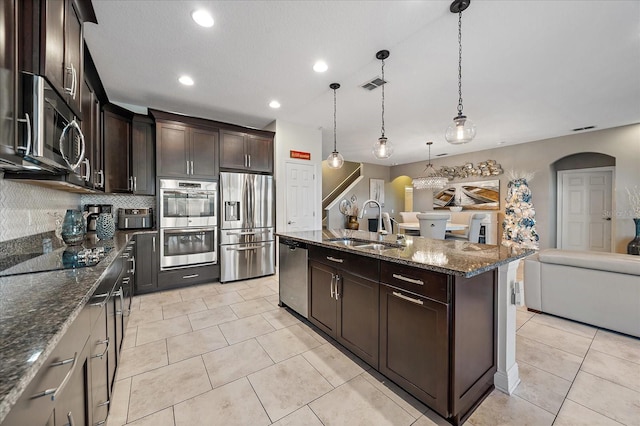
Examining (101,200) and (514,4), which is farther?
(101,200)

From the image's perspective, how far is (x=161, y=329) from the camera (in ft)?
8.76

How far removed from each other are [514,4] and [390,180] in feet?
27.0

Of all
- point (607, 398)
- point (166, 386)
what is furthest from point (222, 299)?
point (607, 398)

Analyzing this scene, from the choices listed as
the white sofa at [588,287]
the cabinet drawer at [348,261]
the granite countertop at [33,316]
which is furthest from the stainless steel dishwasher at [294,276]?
the white sofa at [588,287]

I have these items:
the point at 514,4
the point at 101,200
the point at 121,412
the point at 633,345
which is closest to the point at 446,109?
the point at 514,4

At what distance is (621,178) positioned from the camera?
5.23m

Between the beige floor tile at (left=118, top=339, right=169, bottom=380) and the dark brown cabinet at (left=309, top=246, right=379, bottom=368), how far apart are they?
1.33 metres

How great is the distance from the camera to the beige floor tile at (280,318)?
2795 mm

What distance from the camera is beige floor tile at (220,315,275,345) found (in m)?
2.52

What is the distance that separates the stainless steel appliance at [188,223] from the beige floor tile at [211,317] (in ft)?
3.73

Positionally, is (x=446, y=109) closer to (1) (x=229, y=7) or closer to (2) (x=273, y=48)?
(2) (x=273, y=48)

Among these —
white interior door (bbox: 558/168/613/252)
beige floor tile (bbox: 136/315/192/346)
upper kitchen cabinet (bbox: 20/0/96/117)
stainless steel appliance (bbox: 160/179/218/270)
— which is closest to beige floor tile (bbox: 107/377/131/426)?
beige floor tile (bbox: 136/315/192/346)

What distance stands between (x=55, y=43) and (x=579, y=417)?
366 centimetres

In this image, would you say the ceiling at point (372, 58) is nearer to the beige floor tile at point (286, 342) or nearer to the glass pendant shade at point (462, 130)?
the glass pendant shade at point (462, 130)
